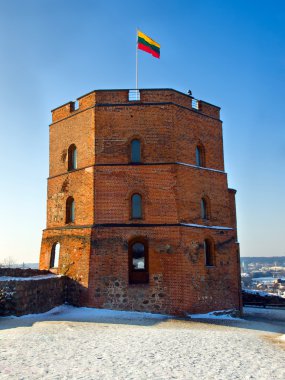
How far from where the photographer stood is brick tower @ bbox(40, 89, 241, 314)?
1486 centimetres

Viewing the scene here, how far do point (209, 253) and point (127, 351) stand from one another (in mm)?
9203

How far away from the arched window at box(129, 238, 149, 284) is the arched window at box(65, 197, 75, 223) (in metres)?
3.04

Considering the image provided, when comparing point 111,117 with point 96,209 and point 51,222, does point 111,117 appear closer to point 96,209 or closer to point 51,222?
point 96,209

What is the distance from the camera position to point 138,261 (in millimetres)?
15508

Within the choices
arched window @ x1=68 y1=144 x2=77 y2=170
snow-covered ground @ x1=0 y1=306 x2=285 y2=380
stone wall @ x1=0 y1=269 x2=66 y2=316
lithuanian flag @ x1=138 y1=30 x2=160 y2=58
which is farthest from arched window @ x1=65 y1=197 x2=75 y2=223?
lithuanian flag @ x1=138 y1=30 x2=160 y2=58

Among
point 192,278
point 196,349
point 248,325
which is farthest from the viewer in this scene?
point 192,278

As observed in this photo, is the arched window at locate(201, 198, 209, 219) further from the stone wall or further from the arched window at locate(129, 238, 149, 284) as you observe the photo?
the stone wall

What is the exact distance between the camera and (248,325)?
14125 mm

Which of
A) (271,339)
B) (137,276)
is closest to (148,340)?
(271,339)

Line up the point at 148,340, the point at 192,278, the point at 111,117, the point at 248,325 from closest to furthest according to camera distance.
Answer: the point at 148,340 < the point at 248,325 < the point at 192,278 < the point at 111,117

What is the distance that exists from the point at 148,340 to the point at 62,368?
9.32 feet

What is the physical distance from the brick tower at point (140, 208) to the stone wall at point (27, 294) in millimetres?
1002

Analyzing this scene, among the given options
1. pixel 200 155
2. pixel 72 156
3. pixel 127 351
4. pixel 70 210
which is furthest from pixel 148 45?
pixel 127 351

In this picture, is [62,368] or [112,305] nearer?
[62,368]
